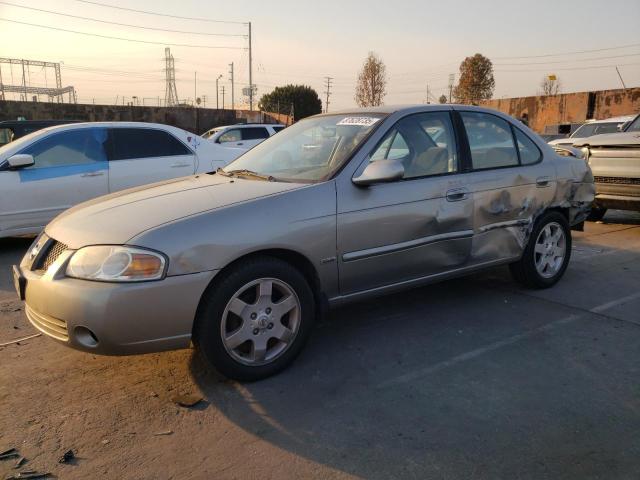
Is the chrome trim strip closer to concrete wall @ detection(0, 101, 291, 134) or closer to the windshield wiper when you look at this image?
the windshield wiper

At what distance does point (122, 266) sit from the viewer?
2871 mm

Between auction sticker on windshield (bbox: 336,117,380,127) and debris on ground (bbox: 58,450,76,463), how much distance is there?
2734 mm

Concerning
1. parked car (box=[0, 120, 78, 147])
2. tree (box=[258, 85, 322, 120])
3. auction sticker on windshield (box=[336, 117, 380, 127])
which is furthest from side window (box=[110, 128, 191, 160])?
tree (box=[258, 85, 322, 120])


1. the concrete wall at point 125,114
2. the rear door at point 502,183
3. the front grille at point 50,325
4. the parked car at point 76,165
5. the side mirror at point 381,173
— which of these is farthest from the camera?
the concrete wall at point 125,114

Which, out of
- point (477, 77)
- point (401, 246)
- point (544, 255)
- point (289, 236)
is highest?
point (477, 77)

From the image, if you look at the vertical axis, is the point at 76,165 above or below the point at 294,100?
below

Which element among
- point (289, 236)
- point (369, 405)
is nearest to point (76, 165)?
point (289, 236)

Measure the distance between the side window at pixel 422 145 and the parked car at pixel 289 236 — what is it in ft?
0.03

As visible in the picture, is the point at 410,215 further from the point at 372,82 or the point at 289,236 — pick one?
the point at 372,82

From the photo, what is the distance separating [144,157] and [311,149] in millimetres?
4175

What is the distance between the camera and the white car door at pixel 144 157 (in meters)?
7.22

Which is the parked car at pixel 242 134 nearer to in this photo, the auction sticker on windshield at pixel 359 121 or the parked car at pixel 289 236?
the parked car at pixel 289 236

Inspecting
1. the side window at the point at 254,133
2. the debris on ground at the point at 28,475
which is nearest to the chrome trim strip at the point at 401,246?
the debris on ground at the point at 28,475

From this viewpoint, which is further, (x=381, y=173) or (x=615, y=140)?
(x=615, y=140)
